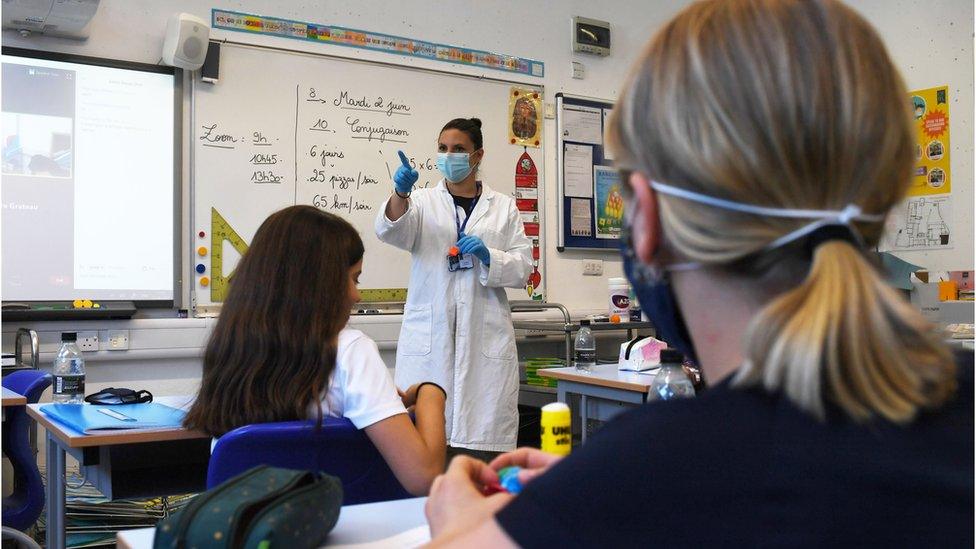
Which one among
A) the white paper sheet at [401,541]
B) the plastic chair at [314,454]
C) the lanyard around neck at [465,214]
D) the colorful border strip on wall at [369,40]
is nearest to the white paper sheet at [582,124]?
the colorful border strip on wall at [369,40]

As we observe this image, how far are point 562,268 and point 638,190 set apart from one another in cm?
429

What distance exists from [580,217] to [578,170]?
0.27 meters

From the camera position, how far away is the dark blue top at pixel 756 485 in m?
0.55

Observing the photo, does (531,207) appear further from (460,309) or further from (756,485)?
(756,485)

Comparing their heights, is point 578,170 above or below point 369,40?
below

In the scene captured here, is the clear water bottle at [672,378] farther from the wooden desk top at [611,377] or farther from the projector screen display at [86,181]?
the projector screen display at [86,181]

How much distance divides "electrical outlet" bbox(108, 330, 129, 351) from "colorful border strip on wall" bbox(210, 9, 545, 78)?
4.63ft

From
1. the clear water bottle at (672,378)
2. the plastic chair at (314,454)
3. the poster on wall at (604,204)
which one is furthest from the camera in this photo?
the poster on wall at (604,204)

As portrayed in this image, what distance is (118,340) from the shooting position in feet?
12.2

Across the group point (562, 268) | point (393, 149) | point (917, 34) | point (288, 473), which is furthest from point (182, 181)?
point (917, 34)

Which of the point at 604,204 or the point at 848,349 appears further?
the point at 604,204

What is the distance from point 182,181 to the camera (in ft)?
12.7

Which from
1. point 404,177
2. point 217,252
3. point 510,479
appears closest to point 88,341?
point 217,252

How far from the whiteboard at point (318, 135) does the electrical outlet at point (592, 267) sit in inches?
30.1
